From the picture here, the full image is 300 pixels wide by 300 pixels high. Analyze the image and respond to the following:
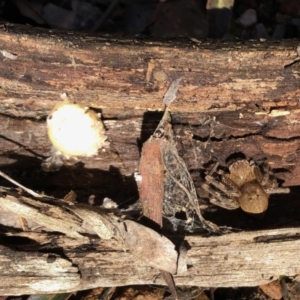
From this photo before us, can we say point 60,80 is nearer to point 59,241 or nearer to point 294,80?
point 59,241

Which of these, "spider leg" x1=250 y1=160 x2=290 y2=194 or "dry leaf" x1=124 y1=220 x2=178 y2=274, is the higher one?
"spider leg" x1=250 y1=160 x2=290 y2=194

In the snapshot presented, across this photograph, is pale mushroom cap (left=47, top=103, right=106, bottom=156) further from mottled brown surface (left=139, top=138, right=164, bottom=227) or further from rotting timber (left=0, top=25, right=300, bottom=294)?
mottled brown surface (left=139, top=138, right=164, bottom=227)

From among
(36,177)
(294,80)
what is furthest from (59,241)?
(294,80)

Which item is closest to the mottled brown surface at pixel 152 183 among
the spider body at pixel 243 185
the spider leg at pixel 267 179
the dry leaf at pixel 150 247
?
the dry leaf at pixel 150 247

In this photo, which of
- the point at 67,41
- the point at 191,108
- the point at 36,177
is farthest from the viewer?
the point at 36,177

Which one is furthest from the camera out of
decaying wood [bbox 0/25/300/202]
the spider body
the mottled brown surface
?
the spider body

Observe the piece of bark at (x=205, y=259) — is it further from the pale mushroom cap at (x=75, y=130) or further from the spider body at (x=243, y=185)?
the pale mushroom cap at (x=75, y=130)

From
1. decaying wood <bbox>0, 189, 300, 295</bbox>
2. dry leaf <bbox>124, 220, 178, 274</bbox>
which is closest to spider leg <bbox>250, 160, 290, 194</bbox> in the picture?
decaying wood <bbox>0, 189, 300, 295</bbox>

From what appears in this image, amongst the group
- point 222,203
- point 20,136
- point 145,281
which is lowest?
point 145,281
